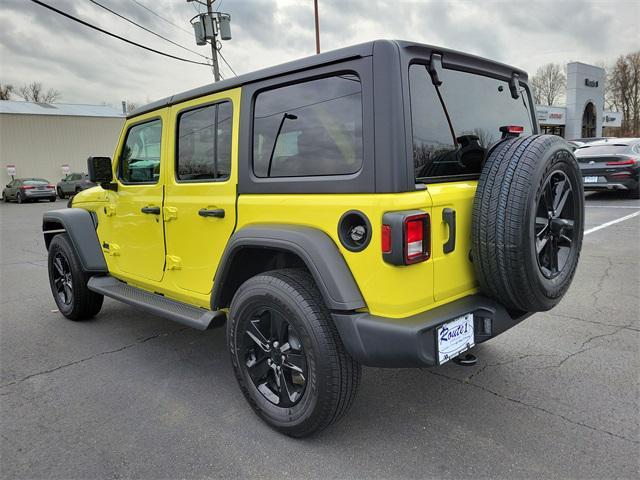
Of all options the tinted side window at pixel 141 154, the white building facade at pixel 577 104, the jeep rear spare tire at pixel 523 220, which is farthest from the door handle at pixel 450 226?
the white building facade at pixel 577 104

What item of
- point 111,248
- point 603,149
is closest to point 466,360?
point 111,248

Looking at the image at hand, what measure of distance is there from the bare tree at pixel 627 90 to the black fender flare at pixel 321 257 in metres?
69.9

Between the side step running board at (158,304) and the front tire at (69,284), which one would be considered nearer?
the side step running board at (158,304)

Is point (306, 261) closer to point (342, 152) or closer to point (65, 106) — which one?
point (342, 152)

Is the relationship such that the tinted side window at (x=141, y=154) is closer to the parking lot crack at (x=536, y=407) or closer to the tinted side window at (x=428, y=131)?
the tinted side window at (x=428, y=131)

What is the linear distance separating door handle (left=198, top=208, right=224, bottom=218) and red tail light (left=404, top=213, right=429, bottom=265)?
125 cm

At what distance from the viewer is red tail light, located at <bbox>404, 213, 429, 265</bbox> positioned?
2051 mm

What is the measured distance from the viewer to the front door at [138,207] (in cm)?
346

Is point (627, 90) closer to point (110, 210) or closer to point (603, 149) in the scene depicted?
point (603, 149)

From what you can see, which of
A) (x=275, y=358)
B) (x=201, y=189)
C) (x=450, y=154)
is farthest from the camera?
(x=201, y=189)

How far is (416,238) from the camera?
211 centimetres

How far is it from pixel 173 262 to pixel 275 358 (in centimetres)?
117

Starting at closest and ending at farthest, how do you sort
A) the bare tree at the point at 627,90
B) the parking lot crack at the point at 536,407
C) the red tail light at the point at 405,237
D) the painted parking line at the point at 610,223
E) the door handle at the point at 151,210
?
the red tail light at the point at 405,237
the parking lot crack at the point at 536,407
the door handle at the point at 151,210
the painted parking line at the point at 610,223
the bare tree at the point at 627,90

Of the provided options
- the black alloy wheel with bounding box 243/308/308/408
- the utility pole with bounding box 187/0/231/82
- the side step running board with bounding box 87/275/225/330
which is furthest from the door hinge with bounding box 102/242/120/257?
the utility pole with bounding box 187/0/231/82
